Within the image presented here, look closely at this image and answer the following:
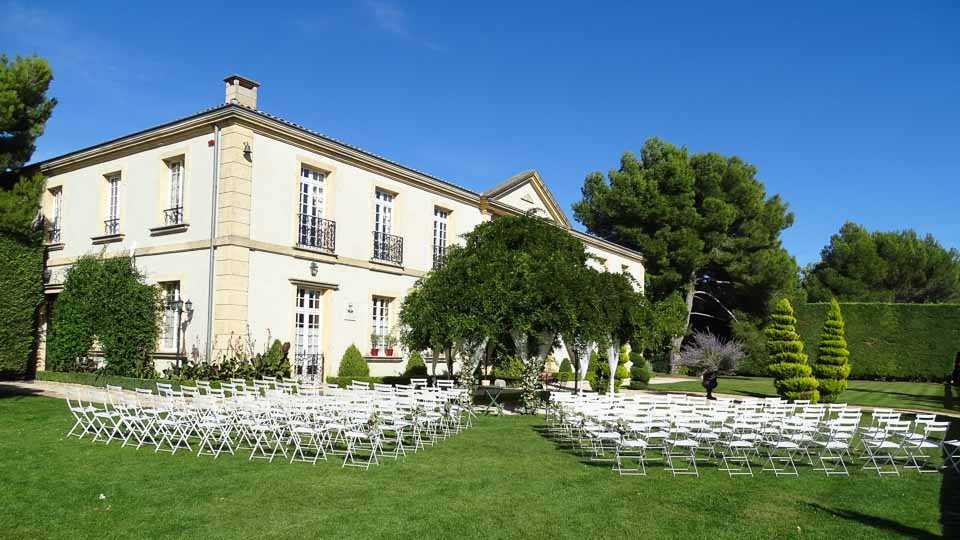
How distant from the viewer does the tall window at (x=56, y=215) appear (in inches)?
799

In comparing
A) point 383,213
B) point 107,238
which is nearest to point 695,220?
point 383,213

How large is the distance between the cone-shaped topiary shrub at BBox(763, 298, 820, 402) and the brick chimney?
616 inches

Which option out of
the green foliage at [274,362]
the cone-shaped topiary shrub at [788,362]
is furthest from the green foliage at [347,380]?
the cone-shaped topiary shrub at [788,362]

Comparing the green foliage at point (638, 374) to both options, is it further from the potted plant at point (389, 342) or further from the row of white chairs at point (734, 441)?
the row of white chairs at point (734, 441)

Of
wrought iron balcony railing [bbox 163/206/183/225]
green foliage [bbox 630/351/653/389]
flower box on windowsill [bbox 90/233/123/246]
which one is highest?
wrought iron balcony railing [bbox 163/206/183/225]

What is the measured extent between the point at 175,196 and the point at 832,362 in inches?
729

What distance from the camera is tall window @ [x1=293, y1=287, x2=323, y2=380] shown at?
17.9m

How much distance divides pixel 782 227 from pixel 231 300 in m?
32.8

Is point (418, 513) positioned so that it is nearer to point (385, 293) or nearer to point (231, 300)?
point (231, 300)

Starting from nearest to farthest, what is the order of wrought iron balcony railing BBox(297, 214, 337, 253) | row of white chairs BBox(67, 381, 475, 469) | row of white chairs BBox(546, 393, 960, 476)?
row of white chairs BBox(67, 381, 475, 469) < row of white chairs BBox(546, 393, 960, 476) < wrought iron balcony railing BBox(297, 214, 337, 253)

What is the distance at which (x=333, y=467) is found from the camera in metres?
8.63

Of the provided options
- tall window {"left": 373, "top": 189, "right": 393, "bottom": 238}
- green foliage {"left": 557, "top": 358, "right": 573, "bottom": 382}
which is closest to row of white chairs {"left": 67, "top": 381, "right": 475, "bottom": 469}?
tall window {"left": 373, "top": 189, "right": 393, "bottom": 238}

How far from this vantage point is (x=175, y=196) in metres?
17.8

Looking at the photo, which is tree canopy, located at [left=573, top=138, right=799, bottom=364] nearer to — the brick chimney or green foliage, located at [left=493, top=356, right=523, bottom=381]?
green foliage, located at [left=493, top=356, right=523, bottom=381]
